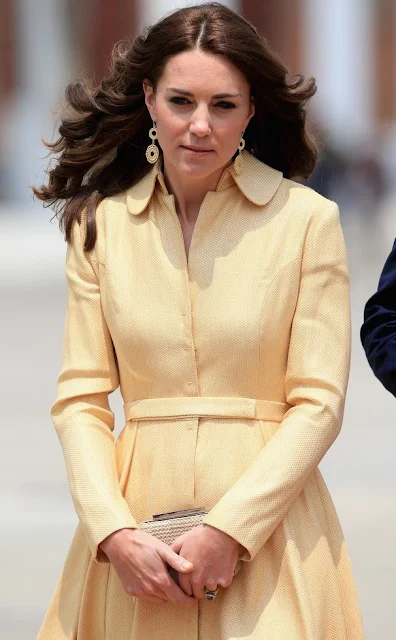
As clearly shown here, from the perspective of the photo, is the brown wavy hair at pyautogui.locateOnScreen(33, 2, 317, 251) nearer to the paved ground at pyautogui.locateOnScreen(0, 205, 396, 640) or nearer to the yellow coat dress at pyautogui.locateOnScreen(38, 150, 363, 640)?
the yellow coat dress at pyautogui.locateOnScreen(38, 150, 363, 640)

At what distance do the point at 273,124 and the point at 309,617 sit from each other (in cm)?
117

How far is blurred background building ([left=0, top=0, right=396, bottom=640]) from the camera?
7023 mm

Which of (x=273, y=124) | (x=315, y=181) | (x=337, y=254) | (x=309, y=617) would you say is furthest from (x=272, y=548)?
(x=315, y=181)

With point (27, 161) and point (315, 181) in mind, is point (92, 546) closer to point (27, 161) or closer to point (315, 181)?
point (315, 181)

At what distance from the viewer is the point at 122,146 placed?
4.32 metres

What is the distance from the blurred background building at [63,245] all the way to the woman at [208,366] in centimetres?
50

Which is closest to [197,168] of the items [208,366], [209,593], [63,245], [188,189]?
[188,189]

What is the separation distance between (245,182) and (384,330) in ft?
1.58

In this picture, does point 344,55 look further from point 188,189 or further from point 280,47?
point 188,189

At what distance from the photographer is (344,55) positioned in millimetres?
37969

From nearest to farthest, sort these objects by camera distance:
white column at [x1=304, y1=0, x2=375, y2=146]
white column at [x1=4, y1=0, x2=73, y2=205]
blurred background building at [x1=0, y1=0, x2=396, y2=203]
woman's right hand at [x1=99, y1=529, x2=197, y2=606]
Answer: woman's right hand at [x1=99, y1=529, x2=197, y2=606]
white column at [x1=4, y1=0, x2=73, y2=205]
blurred background building at [x1=0, y1=0, x2=396, y2=203]
white column at [x1=304, y1=0, x2=375, y2=146]

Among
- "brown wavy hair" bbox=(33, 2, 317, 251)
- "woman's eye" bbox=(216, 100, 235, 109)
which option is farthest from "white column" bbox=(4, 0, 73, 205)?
"woman's eye" bbox=(216, 100, 235, 109)

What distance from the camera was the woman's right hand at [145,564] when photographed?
381 centimetres

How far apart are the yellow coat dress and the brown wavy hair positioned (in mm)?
93
